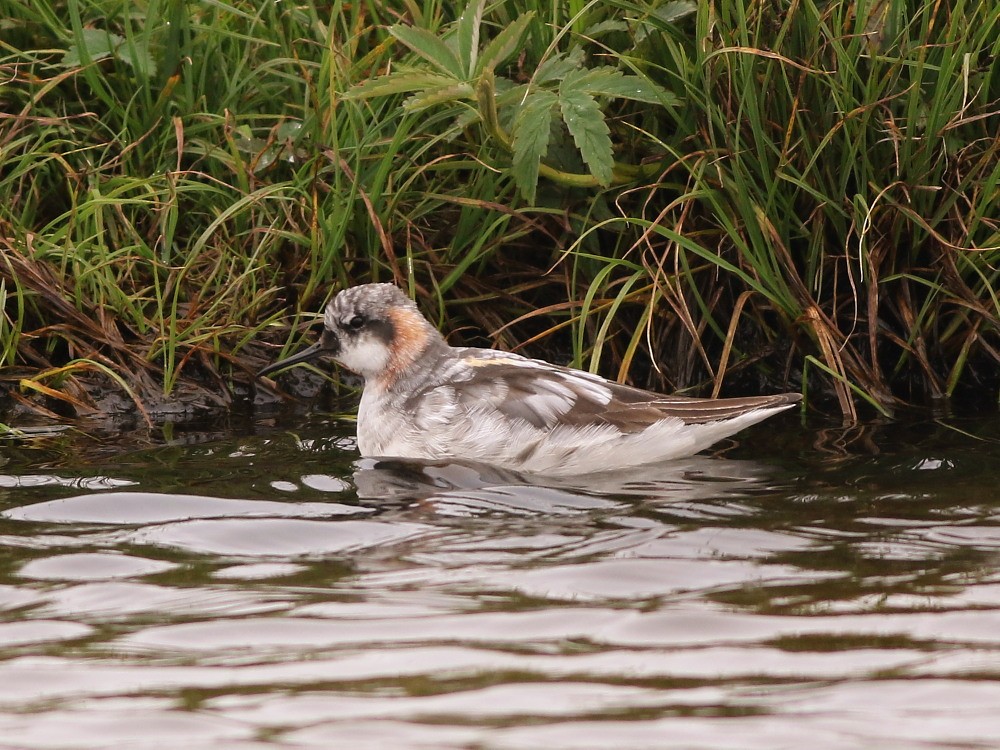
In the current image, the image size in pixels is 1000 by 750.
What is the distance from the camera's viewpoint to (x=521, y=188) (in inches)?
245

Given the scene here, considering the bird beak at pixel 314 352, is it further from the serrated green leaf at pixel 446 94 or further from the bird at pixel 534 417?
the serrated green leaf at pixel 446 94

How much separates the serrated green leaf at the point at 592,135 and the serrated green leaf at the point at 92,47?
2.60m

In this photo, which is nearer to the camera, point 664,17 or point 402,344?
point 664,17

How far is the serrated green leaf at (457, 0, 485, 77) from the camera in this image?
613 centimetres

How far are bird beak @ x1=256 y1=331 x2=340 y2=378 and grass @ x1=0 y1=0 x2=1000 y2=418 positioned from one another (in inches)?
13.1

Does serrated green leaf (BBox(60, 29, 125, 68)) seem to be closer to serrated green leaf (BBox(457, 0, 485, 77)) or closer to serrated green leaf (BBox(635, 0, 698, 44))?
serrated green leaf (BBox(457, 0, 485, 77))

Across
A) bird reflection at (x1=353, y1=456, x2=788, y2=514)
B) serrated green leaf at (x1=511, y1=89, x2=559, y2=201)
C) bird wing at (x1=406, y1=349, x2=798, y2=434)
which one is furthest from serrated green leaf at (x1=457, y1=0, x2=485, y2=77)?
bird reflection at (x1=353, y1=456, x2=788, y2=514)

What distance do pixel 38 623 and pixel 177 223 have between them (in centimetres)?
361

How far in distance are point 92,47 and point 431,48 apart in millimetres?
2141

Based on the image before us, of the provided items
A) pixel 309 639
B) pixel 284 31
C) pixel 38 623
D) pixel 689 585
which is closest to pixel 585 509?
pixel 689 585

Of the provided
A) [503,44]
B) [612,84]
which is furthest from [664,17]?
[503,44]

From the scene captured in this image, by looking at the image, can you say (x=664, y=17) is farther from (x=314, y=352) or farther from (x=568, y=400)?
(x=314, y=352)

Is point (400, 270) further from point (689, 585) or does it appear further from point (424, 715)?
point (424, 715)

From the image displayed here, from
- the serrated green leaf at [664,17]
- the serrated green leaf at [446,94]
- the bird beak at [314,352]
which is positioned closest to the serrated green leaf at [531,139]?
the serrated green leaf at [446,94]
